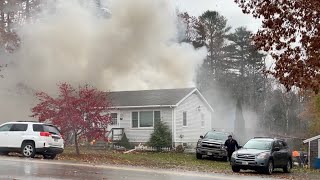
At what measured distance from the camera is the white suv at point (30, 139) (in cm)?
2417

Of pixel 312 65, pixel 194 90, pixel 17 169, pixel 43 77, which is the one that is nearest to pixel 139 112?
pixel 194 90

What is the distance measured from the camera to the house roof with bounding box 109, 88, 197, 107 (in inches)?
1477

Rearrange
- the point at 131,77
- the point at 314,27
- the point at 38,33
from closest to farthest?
the point at 314,27 → the point at 38,33 → the point at 131,77

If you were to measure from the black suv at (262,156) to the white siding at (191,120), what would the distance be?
12.0 m

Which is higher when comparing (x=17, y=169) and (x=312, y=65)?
(x=312, y=65)

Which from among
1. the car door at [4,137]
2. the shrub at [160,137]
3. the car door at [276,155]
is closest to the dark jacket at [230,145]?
the car door at [276,155]

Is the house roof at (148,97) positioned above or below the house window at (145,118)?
above

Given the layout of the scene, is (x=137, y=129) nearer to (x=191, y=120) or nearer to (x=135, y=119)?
(x=135, y=119)

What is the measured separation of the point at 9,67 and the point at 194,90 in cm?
1492

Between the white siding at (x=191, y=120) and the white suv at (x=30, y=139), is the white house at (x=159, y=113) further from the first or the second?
the white suv at (x=30, y=139)

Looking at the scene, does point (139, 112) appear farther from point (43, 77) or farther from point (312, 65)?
point (312, 65)

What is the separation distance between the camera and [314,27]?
1095 cm

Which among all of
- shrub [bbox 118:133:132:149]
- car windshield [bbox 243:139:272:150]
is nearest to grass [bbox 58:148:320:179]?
car windshield [bbox 243:139:272:150]

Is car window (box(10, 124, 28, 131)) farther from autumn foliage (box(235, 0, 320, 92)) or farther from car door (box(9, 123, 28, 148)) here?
autumn foliage (box(235, 0, 320, 92))
